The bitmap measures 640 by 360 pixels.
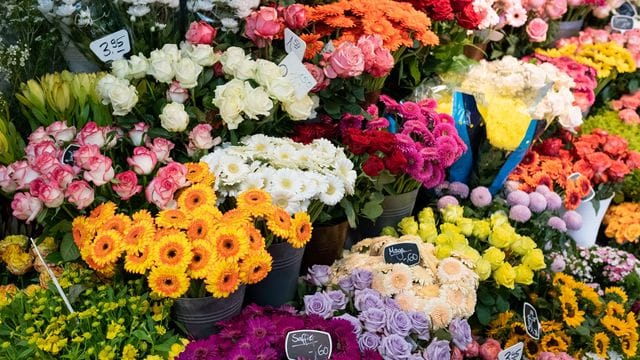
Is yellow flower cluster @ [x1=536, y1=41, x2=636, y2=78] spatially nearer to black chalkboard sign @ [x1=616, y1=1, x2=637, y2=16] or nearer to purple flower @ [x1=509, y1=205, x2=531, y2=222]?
black chalkboard sign @ [x1=616, y1=1, x2=637, y2=16]

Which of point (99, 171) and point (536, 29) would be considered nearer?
point (99, 171)

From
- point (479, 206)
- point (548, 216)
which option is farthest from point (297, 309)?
point (548, 216)

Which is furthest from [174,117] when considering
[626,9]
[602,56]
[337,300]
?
[626,9]

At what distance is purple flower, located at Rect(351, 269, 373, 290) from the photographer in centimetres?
192

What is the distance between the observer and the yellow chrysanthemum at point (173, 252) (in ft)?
5.08

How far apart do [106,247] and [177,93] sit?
0.60 meters

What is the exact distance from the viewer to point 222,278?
156 centimetres

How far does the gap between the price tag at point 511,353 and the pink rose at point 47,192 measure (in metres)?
1.38

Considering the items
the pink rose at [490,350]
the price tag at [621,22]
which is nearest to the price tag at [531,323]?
the pink rose at [490,350]

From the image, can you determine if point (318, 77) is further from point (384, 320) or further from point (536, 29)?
point (536, 29)

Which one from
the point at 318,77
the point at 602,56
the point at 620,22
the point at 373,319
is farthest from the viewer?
the point at 620,22

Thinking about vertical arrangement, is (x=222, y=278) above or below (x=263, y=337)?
above

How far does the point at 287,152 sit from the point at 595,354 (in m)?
1.36

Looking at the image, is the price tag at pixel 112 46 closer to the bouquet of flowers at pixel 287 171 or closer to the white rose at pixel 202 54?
the white rose at pixel 202 54
